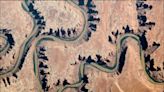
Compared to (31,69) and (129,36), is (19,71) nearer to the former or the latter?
(31,69)

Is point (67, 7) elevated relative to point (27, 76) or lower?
elevated

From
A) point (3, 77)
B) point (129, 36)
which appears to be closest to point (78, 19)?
point (129, 36)

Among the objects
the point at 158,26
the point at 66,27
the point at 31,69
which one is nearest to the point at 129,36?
the point at 158,26

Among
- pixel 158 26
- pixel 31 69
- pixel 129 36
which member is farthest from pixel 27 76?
pixel 158 26

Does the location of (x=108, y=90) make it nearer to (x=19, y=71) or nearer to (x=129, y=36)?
(x=129, y=36)

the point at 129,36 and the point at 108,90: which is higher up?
the point at 129,36

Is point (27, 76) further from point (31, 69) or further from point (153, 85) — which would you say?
point (153, 85)

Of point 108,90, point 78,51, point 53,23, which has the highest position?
point 53,23
